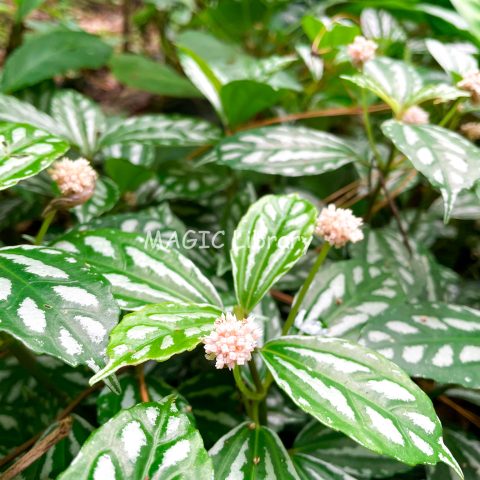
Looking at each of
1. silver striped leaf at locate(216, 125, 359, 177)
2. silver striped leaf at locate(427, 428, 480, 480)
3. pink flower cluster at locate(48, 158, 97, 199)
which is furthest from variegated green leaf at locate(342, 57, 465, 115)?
silver striped leaf at locate(427, 428, 480, 480)

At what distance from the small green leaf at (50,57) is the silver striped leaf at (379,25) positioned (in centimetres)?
73

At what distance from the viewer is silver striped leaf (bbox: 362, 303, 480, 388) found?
698 millimetres

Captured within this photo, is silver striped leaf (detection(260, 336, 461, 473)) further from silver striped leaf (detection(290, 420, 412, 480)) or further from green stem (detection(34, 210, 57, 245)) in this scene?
green stem (detection(34, 210, 57, 245))

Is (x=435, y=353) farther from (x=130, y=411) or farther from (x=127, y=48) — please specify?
(x=127, y=48)

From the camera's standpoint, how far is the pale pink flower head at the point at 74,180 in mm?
742

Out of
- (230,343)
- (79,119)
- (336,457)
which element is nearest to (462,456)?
(336,457)

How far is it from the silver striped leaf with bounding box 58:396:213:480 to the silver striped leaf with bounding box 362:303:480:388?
351 millimetres

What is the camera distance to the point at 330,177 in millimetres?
1407

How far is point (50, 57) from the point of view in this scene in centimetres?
121

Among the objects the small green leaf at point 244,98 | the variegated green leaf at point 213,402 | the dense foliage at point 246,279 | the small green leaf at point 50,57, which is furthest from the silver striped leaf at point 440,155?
the small green leaf at point 50,57

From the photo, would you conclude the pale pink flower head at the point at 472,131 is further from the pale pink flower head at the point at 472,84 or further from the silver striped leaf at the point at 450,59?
the pale pink flower head at the point at 472,84

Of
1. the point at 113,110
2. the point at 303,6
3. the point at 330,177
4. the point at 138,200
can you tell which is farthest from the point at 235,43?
the point at 138,200

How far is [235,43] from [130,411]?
149cm

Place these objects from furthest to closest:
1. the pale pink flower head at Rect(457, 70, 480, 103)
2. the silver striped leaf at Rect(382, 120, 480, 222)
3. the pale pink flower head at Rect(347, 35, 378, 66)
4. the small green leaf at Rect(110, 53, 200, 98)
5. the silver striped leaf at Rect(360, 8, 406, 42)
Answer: the small green leaf at Rect(110, 53, 200, 98) → the silver striped leaf at Rect(360, 8, 406, 42) → the pale pink flower head at Rect(347, 35, 378, 66) → the pale pink flower head at Rect(457, 70, 480, 103) → the silver striped leaf at Rect(382, 120, 480, 222)
